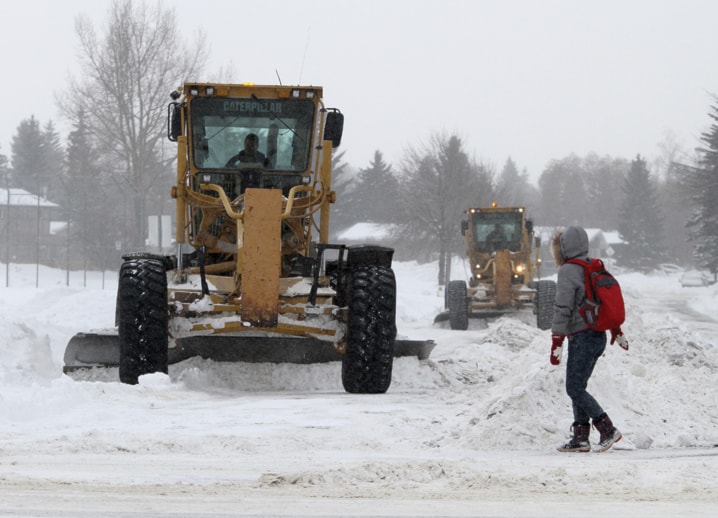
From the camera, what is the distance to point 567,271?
720 cm

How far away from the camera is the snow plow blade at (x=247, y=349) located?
1107 cm

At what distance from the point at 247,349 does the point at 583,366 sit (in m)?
4.97

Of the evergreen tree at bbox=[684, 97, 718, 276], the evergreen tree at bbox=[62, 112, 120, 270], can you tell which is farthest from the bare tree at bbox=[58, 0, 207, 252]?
the evergreen tree at bbox=[684, 97, 718, 276]

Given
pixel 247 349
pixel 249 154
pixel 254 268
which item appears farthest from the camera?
pixel 249 154

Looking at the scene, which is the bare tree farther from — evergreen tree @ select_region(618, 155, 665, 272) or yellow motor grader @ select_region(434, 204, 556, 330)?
Answer: evergreen tree @ select_region(618, 155, 665, 272)

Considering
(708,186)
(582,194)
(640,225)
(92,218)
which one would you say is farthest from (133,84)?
(582,194)

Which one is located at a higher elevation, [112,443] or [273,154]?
[273,154]

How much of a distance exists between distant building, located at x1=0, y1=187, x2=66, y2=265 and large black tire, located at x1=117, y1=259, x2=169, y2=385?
118 ft

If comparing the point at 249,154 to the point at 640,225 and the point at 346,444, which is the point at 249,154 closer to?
the point at 346,444

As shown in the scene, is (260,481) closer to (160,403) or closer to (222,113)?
(160,403)

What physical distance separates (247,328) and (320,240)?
202cm

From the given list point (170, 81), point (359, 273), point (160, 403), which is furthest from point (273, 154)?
point (170, 81)

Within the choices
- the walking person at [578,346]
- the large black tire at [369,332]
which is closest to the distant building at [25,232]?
the large black tire at [369,332]

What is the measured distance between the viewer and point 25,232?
53.8m
